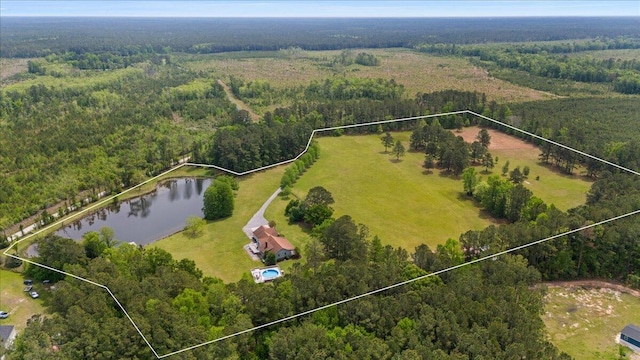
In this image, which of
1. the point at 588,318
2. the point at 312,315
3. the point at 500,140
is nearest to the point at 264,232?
the point at 312,315

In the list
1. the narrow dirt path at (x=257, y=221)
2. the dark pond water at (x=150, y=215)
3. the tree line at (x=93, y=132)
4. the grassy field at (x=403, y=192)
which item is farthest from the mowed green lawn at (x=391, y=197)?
the tree line at (x=93, y=132)

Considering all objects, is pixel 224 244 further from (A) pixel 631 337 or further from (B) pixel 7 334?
(A) pixel 631 337

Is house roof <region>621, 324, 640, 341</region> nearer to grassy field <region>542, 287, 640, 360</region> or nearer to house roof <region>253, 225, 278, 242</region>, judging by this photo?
grassy field <region>542, 287, 640, 360</region>

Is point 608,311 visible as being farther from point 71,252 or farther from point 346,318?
point 71,252

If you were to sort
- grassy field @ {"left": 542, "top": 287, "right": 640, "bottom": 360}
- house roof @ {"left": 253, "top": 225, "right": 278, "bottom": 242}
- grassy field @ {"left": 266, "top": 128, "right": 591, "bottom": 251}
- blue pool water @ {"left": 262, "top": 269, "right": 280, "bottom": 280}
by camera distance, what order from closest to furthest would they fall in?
grassy field @ {"left": 542, "top": 287, "right": 640, "bottom": 360} < blue pool water @ {"left": 262, "top": 269, "right": 280, "bottom": 280} < house roof @ {"left": 253, "top": 225, "right": 278, "bottom": 242} < grassy field @ {"left": 266, "top": 128, "right": 591, "bottom": 251}

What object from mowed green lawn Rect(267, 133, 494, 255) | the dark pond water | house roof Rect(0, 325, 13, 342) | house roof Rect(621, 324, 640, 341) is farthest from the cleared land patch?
house roof Rect(0, 325, 13, 342)

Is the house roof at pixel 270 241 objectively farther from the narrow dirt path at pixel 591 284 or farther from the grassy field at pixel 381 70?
the grassy field at pixel 381 70
